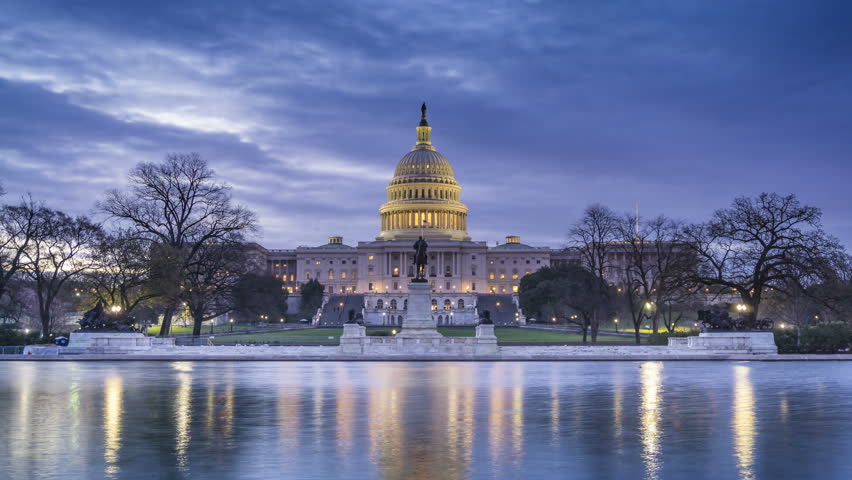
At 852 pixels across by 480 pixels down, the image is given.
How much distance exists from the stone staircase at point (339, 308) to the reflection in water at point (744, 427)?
93.2 m

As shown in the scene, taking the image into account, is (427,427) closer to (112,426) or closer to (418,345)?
(112,426)

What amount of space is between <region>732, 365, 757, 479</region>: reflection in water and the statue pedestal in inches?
865

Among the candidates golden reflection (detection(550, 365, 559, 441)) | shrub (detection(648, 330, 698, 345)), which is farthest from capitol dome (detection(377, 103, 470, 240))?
golden reflection (detection(550, 365, 559, 441))

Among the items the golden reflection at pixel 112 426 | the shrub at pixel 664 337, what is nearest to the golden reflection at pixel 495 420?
the golden reflection at pixel 112 426

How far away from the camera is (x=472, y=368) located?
1475 inches

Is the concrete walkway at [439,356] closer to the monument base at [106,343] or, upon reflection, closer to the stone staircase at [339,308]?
the monument base at [106,343]

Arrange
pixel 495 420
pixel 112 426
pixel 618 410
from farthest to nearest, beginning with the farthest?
pixel 618 410 → pixel 495 420 → pixel 112 426

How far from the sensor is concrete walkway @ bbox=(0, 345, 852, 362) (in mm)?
43031

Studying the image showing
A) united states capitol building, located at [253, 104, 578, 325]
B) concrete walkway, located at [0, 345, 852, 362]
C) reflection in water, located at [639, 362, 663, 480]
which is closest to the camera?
reflection in water, located at [639, 362, 663, 480]

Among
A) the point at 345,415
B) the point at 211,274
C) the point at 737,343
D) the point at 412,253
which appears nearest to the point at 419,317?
the point at 737,343

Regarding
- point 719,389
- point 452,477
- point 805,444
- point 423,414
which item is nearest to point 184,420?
point 423,414

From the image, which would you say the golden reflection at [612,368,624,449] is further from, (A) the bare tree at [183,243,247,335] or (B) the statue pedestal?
(A) the bare tree at [183,243,247,335]

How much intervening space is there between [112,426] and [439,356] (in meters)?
28.3

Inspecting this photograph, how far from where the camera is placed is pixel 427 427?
57.7 feet
